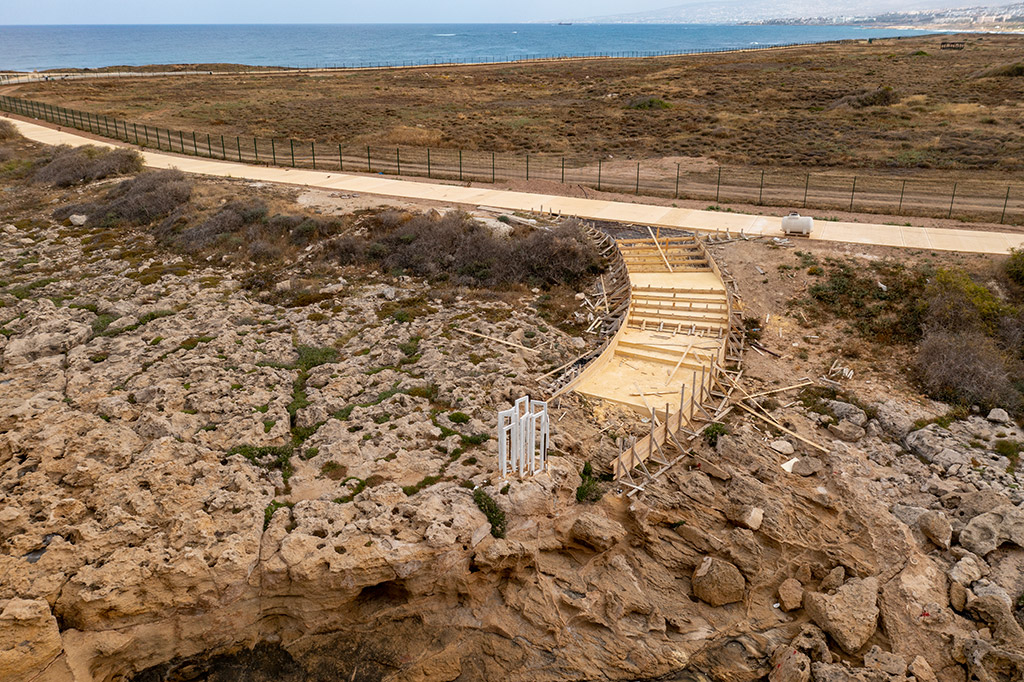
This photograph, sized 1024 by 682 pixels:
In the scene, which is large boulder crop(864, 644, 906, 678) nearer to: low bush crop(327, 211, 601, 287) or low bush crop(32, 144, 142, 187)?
low bush crop(327, 211, 601, 287)

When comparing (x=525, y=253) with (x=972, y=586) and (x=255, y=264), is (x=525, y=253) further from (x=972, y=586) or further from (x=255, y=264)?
(x=972, y=586)

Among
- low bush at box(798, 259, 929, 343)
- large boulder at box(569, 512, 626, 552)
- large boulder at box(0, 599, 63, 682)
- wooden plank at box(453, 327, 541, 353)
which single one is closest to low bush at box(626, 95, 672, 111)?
low bush at box(798, 259, 929, 343)

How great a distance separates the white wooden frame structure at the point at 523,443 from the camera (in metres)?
10.3

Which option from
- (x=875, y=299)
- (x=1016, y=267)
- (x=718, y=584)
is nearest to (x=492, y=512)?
(x=718, y=584)

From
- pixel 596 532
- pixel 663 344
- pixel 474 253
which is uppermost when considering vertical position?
pixel 474 253

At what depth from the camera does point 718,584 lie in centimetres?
988

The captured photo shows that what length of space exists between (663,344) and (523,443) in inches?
243

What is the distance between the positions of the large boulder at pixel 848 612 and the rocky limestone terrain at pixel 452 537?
0.04 meters

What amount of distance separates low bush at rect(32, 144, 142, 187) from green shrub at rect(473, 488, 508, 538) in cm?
2607

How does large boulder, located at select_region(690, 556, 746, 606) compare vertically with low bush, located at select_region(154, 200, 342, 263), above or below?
below

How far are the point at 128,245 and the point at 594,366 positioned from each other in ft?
→ 51.7

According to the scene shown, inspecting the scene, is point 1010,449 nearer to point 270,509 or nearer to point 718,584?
point 718,584

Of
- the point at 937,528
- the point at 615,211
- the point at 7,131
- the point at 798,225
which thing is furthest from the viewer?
the point at 7,131

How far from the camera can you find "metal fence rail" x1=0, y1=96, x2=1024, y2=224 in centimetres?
2527
